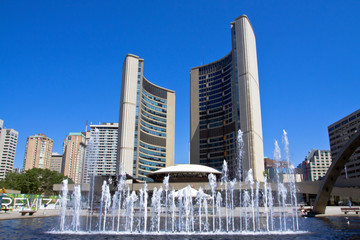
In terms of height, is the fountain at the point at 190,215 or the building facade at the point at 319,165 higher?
the building facade at the point at 319,165

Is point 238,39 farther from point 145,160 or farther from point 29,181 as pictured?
point 29,181

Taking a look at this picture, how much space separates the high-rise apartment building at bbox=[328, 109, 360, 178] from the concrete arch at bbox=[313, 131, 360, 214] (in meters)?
63.4

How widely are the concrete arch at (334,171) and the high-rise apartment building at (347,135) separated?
63.4 meters

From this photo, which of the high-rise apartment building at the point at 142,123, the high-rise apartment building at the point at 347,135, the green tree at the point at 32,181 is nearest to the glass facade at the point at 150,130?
the high-rise apartment building at the point at 142,123

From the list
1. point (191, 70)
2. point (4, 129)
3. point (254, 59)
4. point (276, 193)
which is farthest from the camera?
point (4, 129)

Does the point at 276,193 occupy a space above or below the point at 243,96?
below

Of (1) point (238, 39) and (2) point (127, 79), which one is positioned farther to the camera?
(2) point (127, 79)

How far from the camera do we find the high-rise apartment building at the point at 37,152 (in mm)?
183000

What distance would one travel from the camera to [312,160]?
177 meters

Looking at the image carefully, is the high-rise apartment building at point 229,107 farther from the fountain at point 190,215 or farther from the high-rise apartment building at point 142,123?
the fountain at point 190,215

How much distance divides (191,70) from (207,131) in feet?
85.9

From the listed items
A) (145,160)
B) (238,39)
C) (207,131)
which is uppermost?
(238,39)

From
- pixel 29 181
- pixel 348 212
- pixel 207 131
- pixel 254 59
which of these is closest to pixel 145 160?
pixel 207 131

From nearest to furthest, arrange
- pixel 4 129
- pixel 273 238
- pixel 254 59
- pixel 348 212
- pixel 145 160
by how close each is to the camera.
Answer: pixel 273 238, pixel 348 212, pixel 254 59, pixel 145 160, pixel 4 129
